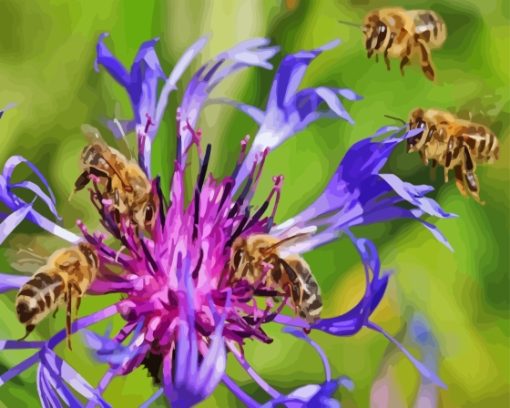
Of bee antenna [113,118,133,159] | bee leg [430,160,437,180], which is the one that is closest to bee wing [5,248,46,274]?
bee antenna [113,118,133,159]

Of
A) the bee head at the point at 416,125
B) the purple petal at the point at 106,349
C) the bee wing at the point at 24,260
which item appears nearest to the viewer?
the purple petal at the point at 106,349

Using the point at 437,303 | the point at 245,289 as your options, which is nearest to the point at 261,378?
the point at 245,289

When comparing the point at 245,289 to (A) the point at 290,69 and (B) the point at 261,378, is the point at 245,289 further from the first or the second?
(A) the point at 290,69

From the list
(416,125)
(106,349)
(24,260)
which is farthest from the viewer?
(416,125)

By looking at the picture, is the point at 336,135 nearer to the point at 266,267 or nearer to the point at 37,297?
the point at 266,267

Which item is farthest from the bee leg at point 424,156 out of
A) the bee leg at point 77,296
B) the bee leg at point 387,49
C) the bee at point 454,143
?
the bee leg at point 77,296

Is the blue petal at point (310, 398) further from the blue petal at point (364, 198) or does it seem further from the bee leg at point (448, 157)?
the bee leg at point (448, 157)

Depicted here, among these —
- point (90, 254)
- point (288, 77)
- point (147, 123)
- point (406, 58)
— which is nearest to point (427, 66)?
point (406, 58)
